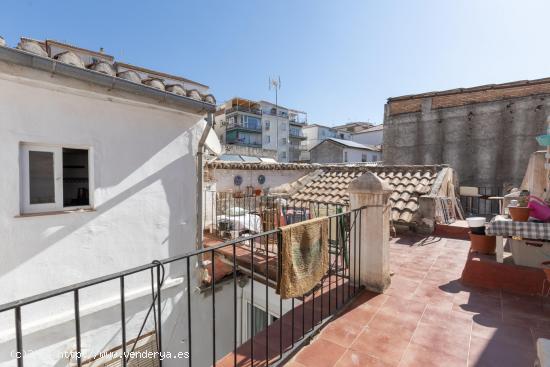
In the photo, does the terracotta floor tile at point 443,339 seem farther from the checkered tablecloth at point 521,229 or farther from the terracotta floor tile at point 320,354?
the checkered tablecloth at point 521,229

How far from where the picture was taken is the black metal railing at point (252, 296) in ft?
4.91

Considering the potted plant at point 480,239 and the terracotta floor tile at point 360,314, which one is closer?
the terracotta floor tile at point 360,314

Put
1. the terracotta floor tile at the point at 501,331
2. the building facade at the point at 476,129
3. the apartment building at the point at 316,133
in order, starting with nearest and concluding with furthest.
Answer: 1. the terracotta floor tile at the point at 501,331
2. the building facade at the point at 476,129
3. the apartment building at the point at 316,133

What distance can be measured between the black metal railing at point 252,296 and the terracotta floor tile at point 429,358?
86 centimetres

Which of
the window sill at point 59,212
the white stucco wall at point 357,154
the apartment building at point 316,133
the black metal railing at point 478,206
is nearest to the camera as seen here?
the window sill at point 59,212

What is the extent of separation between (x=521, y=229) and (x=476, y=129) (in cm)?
1565

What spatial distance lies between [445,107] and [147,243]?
19.2m

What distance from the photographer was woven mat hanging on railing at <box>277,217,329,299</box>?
2.54 meters

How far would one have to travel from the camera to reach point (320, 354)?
8.73ft

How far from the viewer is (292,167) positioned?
1237cm

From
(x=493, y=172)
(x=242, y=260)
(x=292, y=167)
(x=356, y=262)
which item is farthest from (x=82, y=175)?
(x=493, y=172)

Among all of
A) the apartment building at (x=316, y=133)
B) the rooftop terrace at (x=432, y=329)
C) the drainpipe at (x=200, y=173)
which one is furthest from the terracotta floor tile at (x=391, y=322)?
the apartment building at (x=316, y=133)

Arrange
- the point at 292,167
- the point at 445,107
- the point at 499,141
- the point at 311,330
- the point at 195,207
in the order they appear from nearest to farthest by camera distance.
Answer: the point at 311,330 < the point at 195,207 < the point at 292,167 < the point at 499,141 < the point at 445,107

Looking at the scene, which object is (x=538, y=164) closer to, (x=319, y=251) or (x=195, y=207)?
(x=319, y=251)
